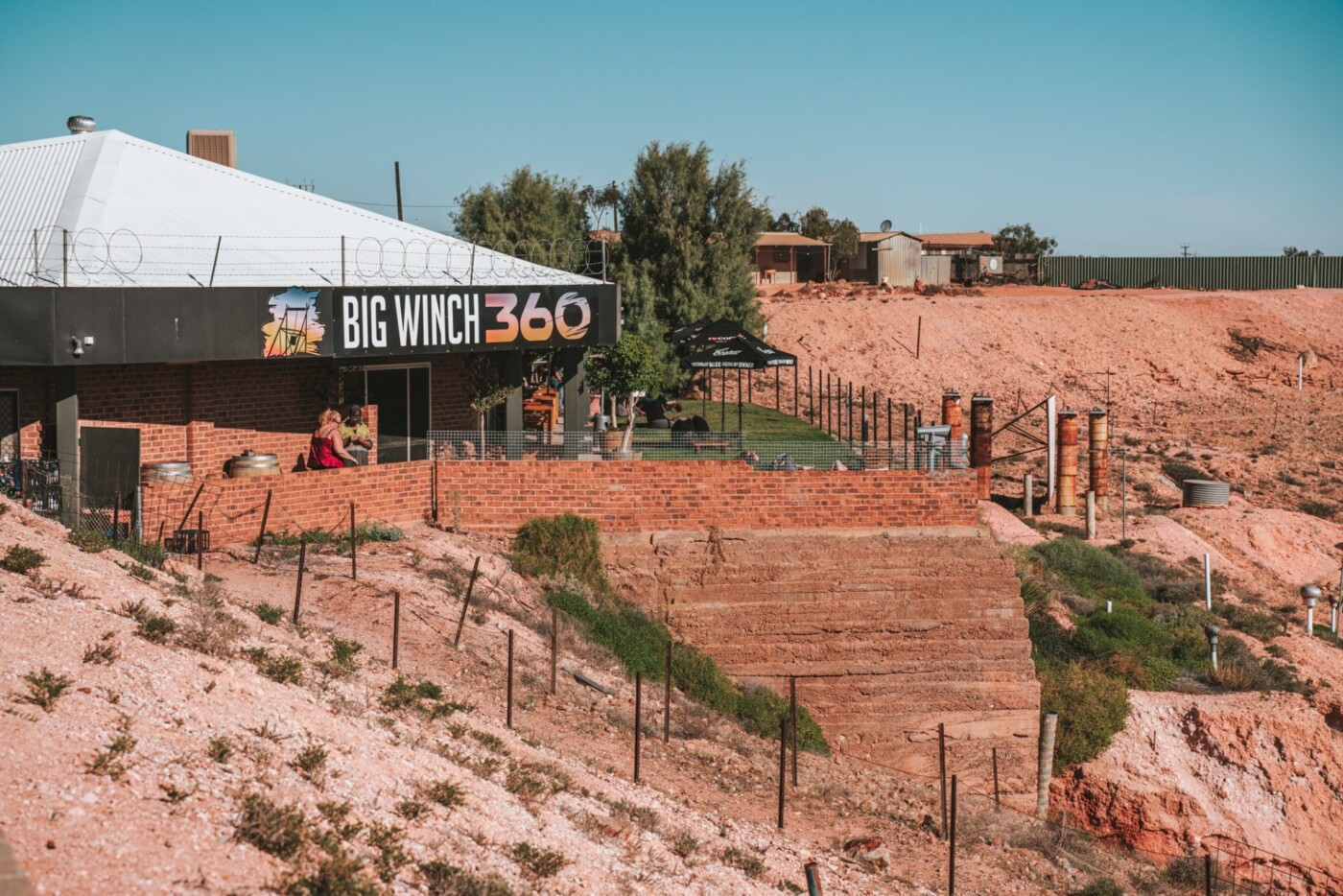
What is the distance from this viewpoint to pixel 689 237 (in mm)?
47094

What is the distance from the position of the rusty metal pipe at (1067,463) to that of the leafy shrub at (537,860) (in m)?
25.9

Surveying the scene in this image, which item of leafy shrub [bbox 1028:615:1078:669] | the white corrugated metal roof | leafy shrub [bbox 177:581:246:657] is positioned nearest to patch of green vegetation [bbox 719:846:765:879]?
leafy shrub [bbox 177:581:246:657]

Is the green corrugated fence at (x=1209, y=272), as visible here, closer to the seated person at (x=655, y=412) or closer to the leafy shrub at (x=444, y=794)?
the seated person at (x=655, y=412)

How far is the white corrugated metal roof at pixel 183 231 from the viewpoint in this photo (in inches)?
819

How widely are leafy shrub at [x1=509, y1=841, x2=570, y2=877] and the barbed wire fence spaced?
12.3m

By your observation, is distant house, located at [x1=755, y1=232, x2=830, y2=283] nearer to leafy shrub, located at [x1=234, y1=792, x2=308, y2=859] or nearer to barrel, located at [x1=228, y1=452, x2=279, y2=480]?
barrel, located at [x1=228, y1=452, x2=279, y2=480]

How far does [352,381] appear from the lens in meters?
22.8

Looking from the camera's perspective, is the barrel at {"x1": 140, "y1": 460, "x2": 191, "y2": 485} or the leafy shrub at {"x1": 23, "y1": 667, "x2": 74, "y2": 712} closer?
the leafy shrub at {"x1": 23, "y1": 667, "x2": 74, "y2": 712}

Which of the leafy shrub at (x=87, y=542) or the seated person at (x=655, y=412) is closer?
the leafy shrub at (x=87, y=542)

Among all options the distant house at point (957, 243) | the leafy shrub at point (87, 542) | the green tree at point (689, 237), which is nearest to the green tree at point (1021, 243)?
the distant house at point (957, 243)

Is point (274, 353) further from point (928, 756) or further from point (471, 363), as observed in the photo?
point (928, 756)

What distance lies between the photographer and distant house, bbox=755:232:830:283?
70750 mm

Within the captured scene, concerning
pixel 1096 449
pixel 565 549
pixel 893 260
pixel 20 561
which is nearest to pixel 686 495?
pixel 565 549

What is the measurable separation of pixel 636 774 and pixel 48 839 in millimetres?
6869
